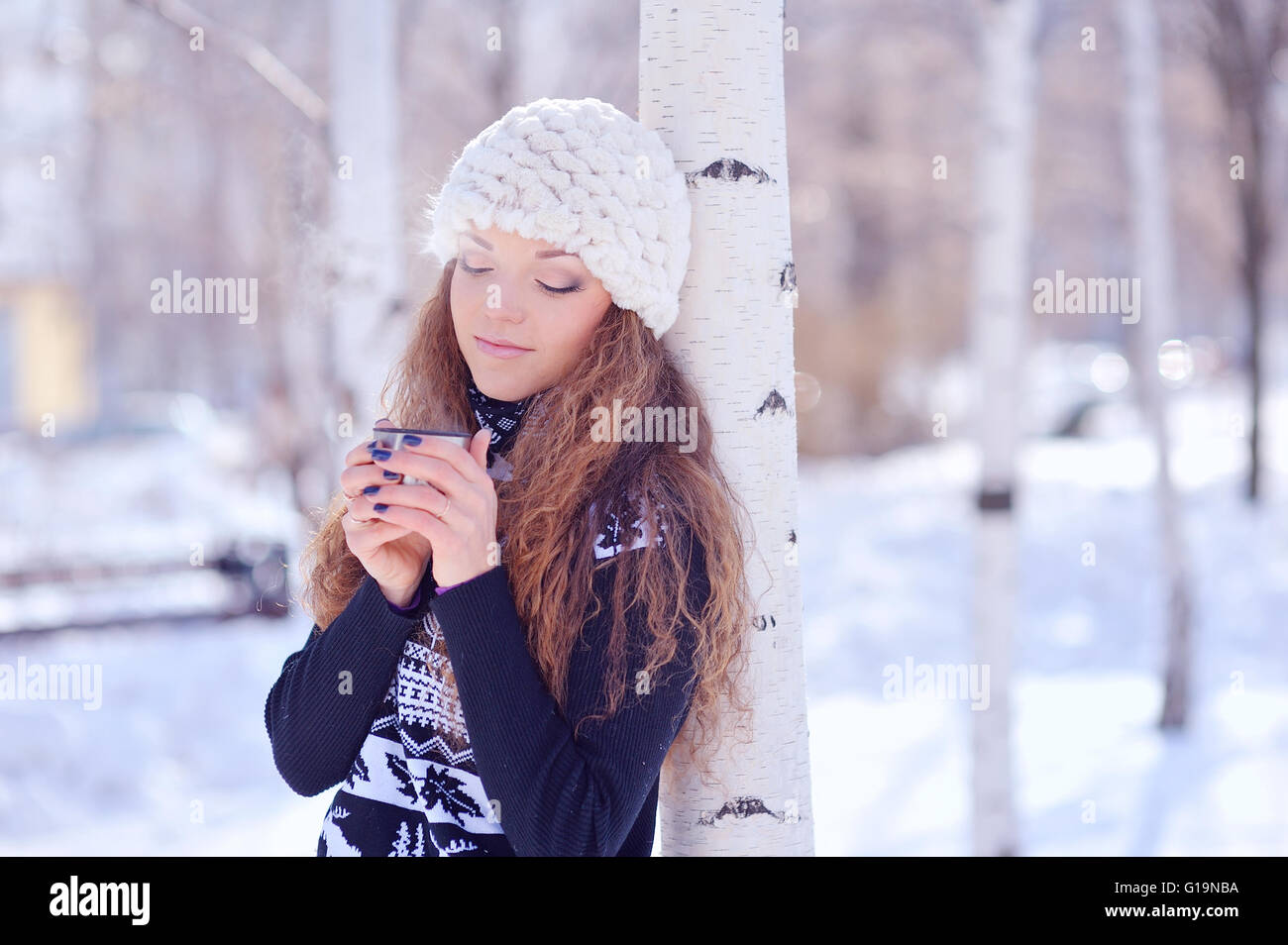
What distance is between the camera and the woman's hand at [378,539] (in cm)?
157

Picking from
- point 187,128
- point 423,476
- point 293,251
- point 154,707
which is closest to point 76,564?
point 154,707

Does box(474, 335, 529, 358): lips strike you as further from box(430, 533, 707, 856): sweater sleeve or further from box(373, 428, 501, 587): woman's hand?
box(430, 533, 707, 856): sweater sleeve

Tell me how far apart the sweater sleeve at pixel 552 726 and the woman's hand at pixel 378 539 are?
123 millimetres

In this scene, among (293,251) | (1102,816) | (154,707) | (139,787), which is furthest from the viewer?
(293,251)

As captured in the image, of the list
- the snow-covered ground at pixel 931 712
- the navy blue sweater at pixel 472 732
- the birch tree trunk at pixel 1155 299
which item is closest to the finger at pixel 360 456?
the navy blue sweater at pixel 472 732

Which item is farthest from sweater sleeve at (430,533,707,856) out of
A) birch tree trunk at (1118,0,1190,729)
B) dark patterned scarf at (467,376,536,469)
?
birch tree trunk at (1118,0,1190,729)

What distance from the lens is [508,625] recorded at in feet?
5.12

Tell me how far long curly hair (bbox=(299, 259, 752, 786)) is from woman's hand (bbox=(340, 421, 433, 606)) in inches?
3.6

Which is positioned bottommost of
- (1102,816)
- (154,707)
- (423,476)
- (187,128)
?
(1102,816)

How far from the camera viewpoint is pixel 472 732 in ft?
5.04

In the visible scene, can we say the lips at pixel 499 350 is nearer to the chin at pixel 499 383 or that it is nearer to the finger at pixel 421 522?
the chin at pixel 499 383

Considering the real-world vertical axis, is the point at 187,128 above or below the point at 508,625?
above

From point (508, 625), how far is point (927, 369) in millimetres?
15703
